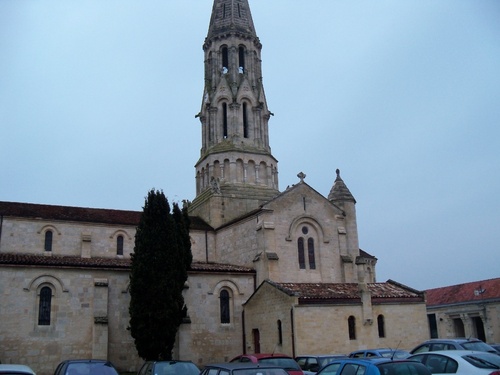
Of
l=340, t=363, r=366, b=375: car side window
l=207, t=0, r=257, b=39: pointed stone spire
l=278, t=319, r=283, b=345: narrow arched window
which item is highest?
l=207, t=0, r=257, b=39: pointed stone spire

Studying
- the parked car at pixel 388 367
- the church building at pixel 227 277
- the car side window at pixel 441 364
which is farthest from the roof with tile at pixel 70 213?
the parked car at pixel 388 367

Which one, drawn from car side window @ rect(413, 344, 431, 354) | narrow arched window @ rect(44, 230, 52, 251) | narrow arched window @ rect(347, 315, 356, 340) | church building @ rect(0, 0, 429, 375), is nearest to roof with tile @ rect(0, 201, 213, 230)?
church building @ rect(0, 0, 429, 375)

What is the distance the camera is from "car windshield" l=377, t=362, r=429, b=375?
38.1ft

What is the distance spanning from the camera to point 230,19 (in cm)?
4900

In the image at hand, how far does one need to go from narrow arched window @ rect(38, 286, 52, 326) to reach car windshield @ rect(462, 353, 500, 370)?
78.3 feet

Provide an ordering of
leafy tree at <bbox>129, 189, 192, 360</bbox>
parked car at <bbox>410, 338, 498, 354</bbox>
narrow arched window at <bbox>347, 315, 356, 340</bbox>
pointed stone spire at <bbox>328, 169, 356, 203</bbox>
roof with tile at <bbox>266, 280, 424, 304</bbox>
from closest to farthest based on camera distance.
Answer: parked car at <bbox>410, 338, 498, 354</bbox>, leafy tree at <bbox>129, 189, 192, 360</bbox>, roof with tile at <bbox>266, 280, 424, 304</bbox>, narrow arched window at <bbox>347, 315, 356, 340</bbox>, pointed stone spire at <bbox>328, 169, 356, 203</bbox>

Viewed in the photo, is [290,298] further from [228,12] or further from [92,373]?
[228,12]

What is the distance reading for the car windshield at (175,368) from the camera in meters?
16.7

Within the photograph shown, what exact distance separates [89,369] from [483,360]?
35.1 ft

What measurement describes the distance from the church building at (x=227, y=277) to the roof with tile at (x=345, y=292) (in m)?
0.08

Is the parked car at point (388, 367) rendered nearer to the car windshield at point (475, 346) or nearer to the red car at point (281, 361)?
the red car at point (281, 361)

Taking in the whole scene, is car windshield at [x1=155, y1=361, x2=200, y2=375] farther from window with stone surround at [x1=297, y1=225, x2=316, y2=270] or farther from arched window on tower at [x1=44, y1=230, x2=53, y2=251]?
arched window on tower at [x1=44, y1=230, x2=53, y2=251]

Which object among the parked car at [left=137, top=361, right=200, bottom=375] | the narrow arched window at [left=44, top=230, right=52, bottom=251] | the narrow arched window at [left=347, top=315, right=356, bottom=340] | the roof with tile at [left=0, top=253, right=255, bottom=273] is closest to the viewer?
the parked car at [left=137, top=361, right=200, bottom=375]

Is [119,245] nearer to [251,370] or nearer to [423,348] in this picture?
[423,348]
